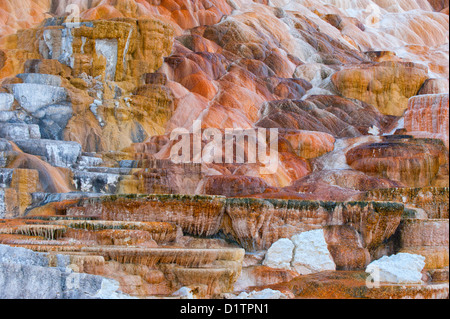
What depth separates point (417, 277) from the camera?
25.0 ft

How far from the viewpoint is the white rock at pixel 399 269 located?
757 centimetres

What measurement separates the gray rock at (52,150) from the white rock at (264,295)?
7.90m

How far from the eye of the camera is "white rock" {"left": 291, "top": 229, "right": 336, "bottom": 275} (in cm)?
848

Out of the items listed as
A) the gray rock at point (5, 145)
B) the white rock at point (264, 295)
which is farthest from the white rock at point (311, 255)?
the gray rock at point (5, 145)

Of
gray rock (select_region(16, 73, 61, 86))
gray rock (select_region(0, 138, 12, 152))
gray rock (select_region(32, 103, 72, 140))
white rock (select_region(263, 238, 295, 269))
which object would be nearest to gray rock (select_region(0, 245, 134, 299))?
white rock (select_region(263, 238, 295, 269))

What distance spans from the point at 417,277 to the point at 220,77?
14688 mm

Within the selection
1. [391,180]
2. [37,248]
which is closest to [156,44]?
[391,180]

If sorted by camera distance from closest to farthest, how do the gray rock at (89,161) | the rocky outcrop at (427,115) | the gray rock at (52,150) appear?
1. the gray rock at (52,150)
2. the gray rock at (89,161)
3. the rocky outcrop at (427,115)

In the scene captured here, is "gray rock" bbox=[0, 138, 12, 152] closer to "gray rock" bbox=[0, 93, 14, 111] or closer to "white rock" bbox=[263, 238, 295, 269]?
"gray rock" bbox=[0, 93, 14, 111]

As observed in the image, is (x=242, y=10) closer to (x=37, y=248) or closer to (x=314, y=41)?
(x=314, y=41)

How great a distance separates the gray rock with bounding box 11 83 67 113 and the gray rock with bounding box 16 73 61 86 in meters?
0.61

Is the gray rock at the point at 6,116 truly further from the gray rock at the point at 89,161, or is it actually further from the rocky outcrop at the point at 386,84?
the rocky outcrop at the point at 386,84

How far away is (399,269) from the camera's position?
25.6 feet

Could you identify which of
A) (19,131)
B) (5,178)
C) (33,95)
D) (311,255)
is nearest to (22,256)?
(311,255)
